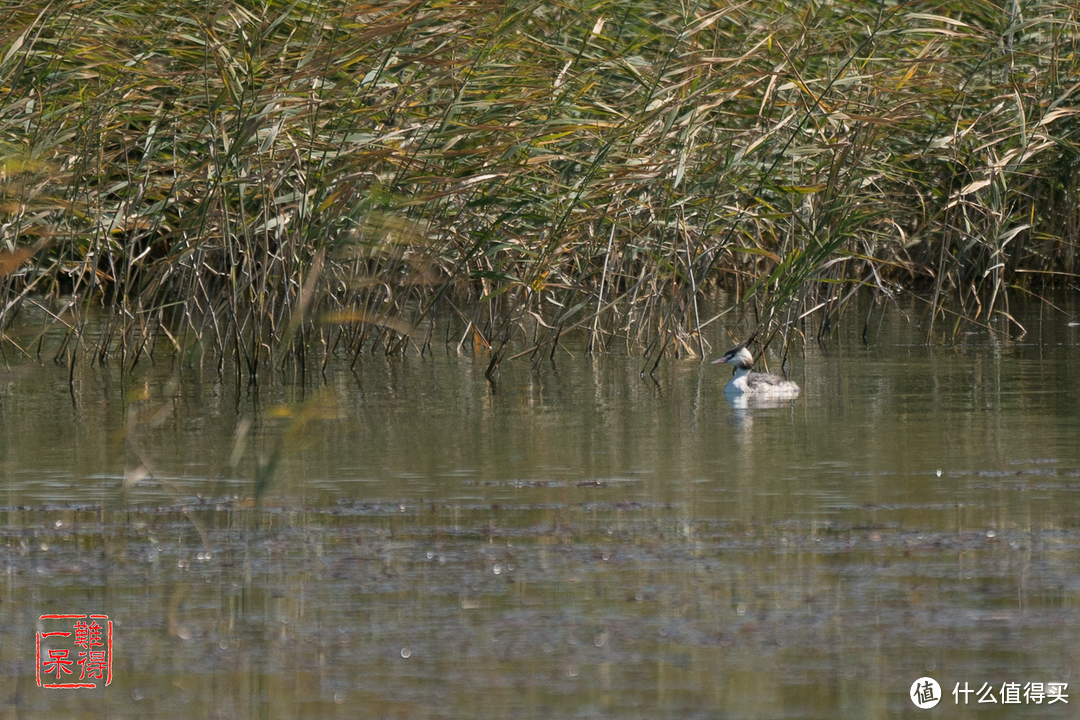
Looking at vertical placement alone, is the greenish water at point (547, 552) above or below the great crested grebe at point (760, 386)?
below

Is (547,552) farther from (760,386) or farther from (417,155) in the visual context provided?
(417,155)

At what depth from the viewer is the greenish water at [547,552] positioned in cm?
473

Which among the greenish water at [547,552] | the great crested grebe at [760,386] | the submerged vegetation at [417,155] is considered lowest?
the greenish water at [547,552]

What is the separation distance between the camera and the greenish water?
473cm

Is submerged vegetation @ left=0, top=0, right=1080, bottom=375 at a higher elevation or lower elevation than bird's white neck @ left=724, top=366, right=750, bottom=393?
higher

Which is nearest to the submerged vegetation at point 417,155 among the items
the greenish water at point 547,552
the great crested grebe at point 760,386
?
the great crested grebe at point 760,386

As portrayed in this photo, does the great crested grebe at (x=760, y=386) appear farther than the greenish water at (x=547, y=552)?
Yes

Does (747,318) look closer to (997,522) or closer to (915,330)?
(915,330)

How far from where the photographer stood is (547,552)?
20.5 ft

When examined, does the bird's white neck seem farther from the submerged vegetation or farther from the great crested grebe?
the submerged vegetation

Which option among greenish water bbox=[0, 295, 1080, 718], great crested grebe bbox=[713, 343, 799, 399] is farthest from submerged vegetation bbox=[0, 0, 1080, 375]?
greenish water bbox=[0, 295, 1080, 718]

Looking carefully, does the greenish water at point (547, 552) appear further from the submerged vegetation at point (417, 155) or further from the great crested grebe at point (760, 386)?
the submerged vegetation at point (417, 155)

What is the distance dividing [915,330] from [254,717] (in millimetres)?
10635

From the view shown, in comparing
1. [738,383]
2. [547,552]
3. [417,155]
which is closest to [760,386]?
[738,383]
